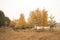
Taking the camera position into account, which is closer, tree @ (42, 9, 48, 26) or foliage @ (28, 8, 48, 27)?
foliage @ (28, 8, 48, 27)

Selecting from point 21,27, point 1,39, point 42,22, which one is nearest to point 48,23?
point 42,22

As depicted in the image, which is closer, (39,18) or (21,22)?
(39,18)

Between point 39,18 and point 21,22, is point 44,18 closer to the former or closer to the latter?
point 39,18

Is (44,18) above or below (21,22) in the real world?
above

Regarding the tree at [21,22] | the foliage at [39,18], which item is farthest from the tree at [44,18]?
the tree at [21,22]

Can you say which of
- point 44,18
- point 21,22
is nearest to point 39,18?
point 44,18

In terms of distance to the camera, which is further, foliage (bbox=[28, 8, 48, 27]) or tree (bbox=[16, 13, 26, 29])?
tree (bbox=[16, 13, 26, 29])

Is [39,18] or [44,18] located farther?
[44,18]

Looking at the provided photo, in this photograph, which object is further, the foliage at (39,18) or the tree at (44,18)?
the tree at (44,18)

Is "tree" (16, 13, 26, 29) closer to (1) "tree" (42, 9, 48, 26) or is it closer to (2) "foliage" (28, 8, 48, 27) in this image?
(2) "foliage" (28, 8, 48, 27)

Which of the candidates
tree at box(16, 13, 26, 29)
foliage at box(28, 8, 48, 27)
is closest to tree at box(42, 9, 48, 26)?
foliage at box(28, 8, 48, 27)

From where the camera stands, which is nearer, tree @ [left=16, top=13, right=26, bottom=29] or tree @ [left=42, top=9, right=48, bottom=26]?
tree @ [left=42, top=9, right=48, bottom=26]

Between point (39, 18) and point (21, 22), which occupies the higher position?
point (39, 18)

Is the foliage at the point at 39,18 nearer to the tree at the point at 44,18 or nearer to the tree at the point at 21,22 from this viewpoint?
the tree at the point at 44,18
